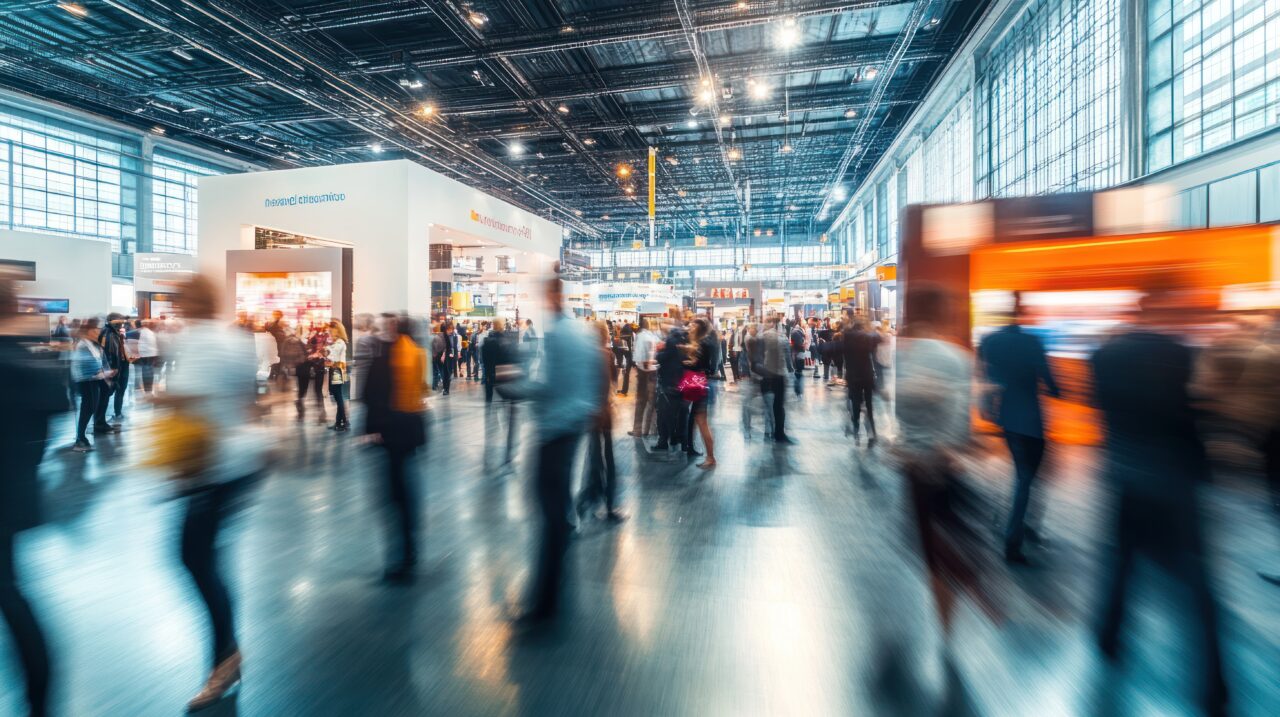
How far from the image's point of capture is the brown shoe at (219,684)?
2.27 meters

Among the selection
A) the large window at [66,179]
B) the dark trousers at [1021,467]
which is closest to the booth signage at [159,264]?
the large window at [66,179]

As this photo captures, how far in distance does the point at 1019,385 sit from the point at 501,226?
14550 millimetres

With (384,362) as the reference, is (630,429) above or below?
below

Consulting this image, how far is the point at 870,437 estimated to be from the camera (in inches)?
296

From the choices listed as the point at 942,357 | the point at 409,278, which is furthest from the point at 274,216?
the point at 942,357

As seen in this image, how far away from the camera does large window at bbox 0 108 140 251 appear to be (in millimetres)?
21500

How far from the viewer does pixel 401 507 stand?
355 cm

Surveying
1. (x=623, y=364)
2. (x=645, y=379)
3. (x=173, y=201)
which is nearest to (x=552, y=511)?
(x=645, y=379)

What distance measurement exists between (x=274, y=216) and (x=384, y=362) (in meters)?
12.0

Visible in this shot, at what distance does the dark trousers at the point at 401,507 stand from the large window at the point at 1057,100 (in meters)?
12.2

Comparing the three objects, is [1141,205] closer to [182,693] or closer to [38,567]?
[182,693]

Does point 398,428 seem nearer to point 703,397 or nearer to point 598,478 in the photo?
point 598,478

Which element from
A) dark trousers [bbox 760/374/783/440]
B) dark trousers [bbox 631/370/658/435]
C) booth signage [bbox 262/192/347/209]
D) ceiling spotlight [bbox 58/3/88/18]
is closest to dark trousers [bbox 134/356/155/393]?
booth signage [bbox 262/192/347/209]

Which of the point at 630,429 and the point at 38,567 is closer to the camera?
the point at 38,567
